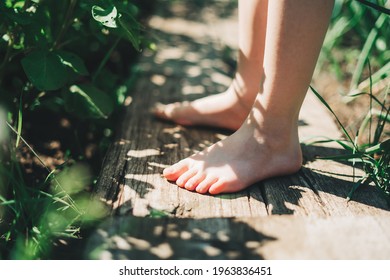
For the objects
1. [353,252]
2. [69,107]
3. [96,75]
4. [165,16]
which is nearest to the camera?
[353,252]

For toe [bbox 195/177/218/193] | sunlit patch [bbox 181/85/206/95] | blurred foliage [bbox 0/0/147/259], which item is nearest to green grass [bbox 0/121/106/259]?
blurred foliage [bbox 0/0/147/259]

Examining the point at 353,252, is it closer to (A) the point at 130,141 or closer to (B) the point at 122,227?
(B) the point at 122,227

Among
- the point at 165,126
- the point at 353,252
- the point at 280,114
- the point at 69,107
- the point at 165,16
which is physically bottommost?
the point at 165,16

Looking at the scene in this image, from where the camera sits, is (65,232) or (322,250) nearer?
(322,250)

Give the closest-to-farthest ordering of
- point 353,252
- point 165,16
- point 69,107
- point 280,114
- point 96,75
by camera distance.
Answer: point 353,252 < point 280,114 < point 69,107 < point 96,75 < point 165,16

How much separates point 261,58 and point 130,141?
2.05ft

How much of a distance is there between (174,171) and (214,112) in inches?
18.2

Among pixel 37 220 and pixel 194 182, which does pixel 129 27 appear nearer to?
pixel 194 182

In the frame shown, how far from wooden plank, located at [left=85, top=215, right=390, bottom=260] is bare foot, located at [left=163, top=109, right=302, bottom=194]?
18 centimetres

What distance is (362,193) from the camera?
146cm

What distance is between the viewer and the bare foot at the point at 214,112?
1.83 meters

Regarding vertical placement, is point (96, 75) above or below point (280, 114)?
below

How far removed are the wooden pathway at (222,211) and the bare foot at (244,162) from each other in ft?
0.13

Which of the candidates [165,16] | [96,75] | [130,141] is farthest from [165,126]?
[165,16]
